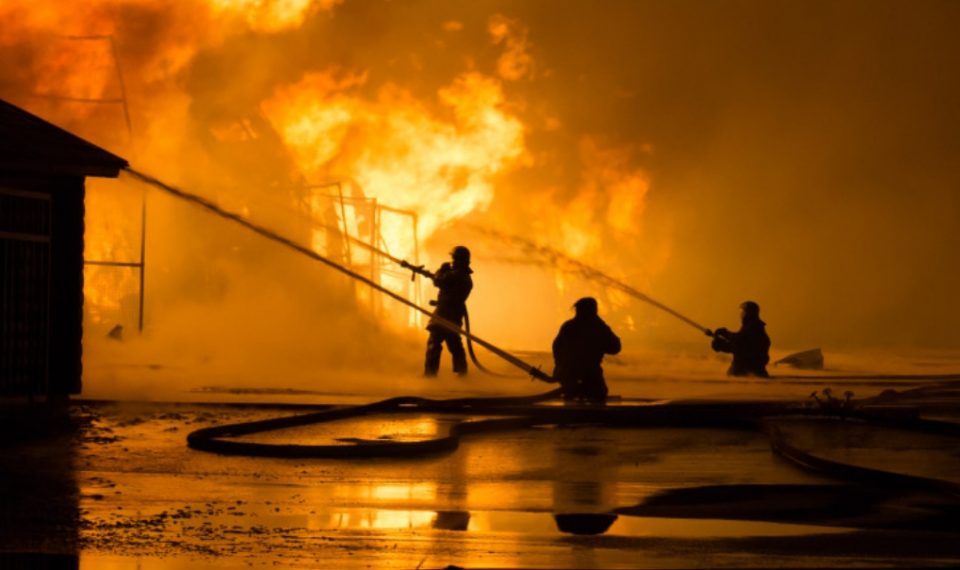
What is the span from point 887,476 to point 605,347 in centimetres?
841

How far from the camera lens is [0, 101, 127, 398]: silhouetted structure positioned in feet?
57.9

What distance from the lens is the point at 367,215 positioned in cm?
3950

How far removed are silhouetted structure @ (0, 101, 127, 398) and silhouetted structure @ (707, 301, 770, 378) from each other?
41.7ft

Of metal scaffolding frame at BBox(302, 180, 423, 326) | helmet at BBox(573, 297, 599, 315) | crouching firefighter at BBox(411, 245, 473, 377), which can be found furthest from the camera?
metal scaffolding frame at BBox(302, 180, 423, 326)

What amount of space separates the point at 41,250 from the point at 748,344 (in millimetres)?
13707

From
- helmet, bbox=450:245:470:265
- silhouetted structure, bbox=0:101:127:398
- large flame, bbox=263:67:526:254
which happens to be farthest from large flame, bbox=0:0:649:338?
silhouetted structure, bbox=0:101:127:398

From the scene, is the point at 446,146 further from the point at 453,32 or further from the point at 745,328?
the point at 745,328

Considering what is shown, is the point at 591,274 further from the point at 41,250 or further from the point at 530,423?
the point at 41,250

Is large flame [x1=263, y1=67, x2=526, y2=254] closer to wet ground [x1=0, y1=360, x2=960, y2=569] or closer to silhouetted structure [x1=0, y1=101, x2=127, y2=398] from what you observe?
silhouetted structure [x1=0, y1=101, x2=127, y2=398]

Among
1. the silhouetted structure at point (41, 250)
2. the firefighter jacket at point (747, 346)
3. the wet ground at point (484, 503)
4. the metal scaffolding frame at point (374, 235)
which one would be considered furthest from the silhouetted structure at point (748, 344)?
the silhouetted structure at point (41, 250)

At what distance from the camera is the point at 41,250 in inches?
720

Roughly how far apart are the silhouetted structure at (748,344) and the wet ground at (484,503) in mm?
11959

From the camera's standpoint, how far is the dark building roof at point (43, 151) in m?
17.4

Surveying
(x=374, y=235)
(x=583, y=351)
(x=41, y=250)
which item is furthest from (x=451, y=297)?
(x=374, y=235)
